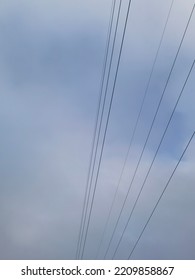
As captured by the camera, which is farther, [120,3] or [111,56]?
[111,56]

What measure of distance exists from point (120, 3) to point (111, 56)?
5336 millimetres

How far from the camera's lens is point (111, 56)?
30.5 m

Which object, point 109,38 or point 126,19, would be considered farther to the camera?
point 109,38
